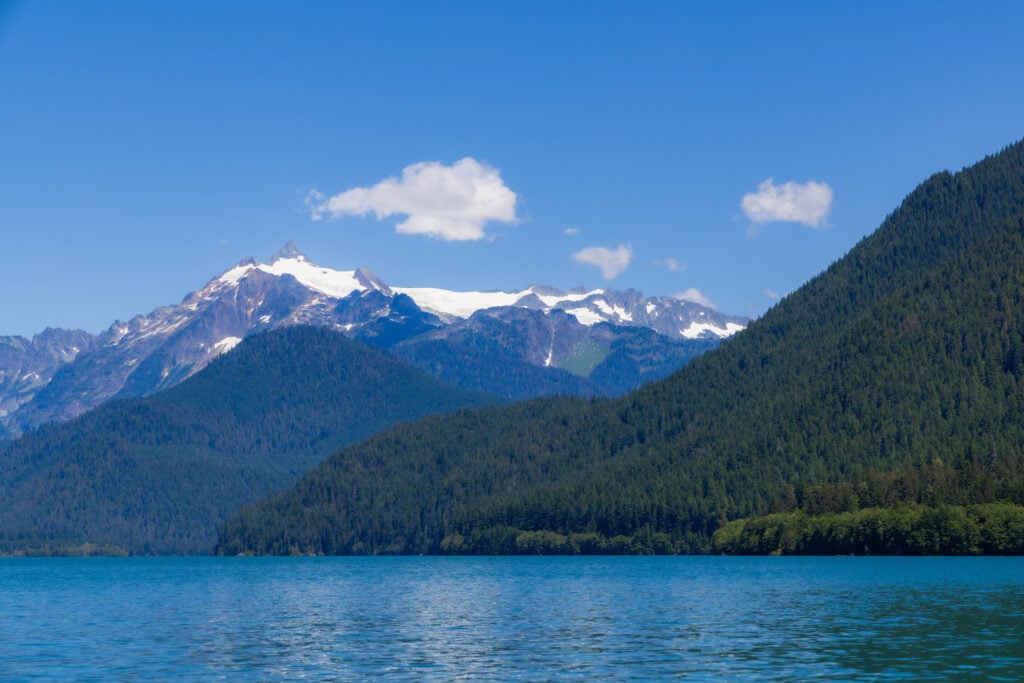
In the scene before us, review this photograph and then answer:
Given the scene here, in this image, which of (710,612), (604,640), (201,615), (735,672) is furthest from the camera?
(201,615)

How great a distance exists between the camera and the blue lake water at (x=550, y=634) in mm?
83688

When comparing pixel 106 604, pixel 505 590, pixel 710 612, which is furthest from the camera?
pixel 505 590

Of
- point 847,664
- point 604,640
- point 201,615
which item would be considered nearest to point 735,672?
point 847,664

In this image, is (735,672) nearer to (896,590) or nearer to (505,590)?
(896,590)

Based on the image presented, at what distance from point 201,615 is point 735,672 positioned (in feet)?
229

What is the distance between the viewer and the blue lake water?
83688 millimetres

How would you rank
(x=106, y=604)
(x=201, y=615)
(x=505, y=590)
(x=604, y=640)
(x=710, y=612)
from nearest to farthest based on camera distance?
(x=604, y=640) < (x=710, y=612) < (x=201, y=615) < (x=106, y=604) < (x=505, y=590)

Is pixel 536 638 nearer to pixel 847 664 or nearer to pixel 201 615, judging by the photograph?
pixel 847 664

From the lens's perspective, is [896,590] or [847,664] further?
[896,590]

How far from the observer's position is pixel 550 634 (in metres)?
107

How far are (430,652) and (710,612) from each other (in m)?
37.7

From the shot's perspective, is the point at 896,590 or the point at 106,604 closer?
the point at 896,590

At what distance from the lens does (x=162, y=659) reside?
305 feet

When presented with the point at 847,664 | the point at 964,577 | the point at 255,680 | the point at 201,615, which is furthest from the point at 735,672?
the point at 964,577
